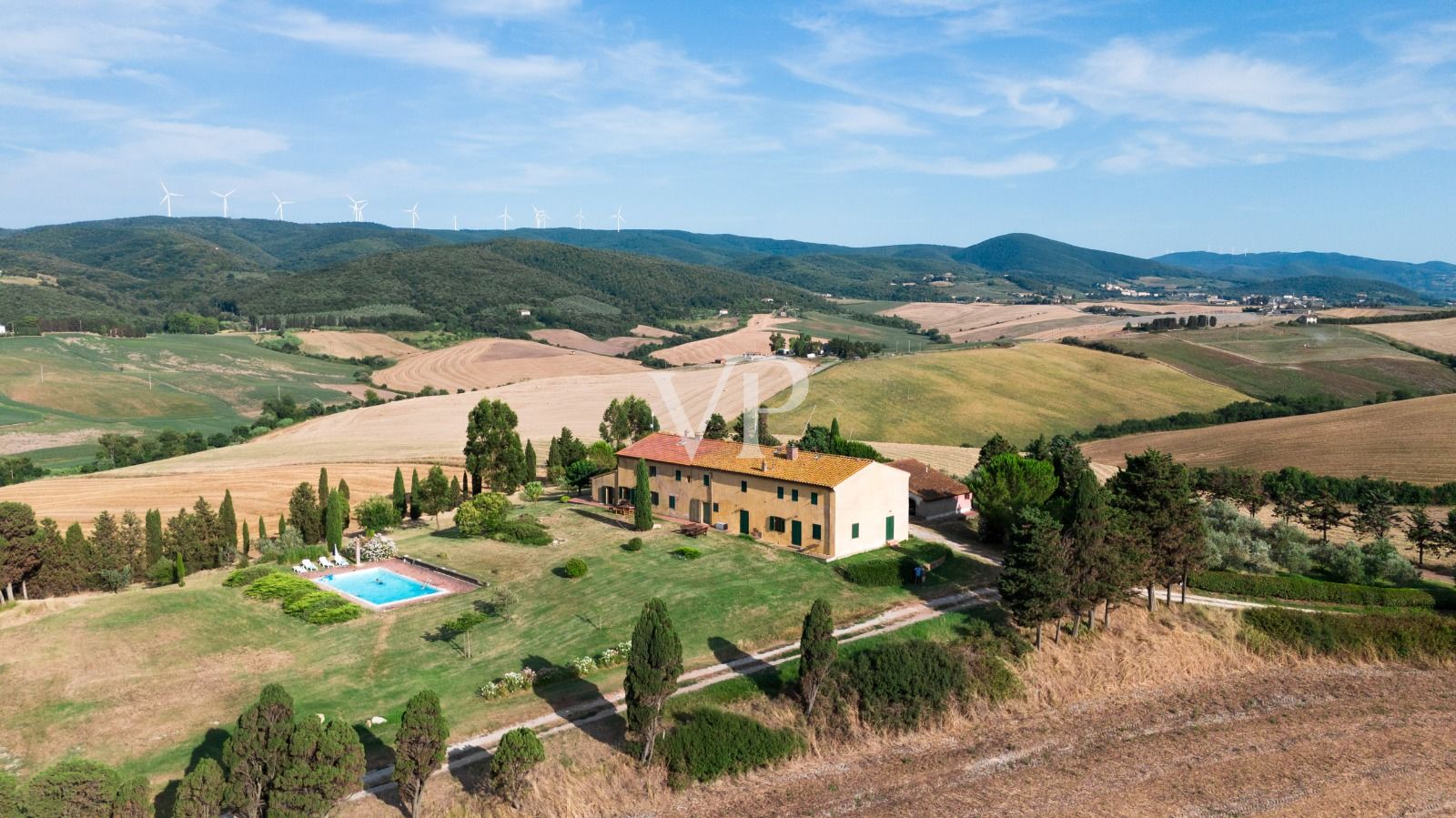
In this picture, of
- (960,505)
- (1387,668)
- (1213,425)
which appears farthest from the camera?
(1213,425)

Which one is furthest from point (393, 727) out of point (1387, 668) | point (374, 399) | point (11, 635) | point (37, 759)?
point (374, 399)

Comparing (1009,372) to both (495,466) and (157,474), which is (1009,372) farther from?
(157,474)

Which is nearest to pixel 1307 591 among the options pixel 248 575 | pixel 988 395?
pixel 248 575

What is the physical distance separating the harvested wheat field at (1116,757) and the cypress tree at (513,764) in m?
0.43

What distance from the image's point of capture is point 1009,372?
125062 mm

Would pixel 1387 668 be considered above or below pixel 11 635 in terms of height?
below

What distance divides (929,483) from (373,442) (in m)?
56.4

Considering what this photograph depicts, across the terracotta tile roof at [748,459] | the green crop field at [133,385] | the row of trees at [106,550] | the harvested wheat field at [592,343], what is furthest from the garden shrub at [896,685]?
the harvested wheat field at [592,343]

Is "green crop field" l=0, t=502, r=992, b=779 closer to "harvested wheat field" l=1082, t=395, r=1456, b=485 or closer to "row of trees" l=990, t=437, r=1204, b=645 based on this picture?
"row of trees" l=990, t=437, r=1204, b=645

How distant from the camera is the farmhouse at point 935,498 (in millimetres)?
59250

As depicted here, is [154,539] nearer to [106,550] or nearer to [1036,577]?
[106,550]

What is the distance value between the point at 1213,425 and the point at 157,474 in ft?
345

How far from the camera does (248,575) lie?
45.9 meters

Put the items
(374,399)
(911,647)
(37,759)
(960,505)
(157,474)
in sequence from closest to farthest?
(37,759)
(911,647)
(960,505)
(157,474)
(374,399)
